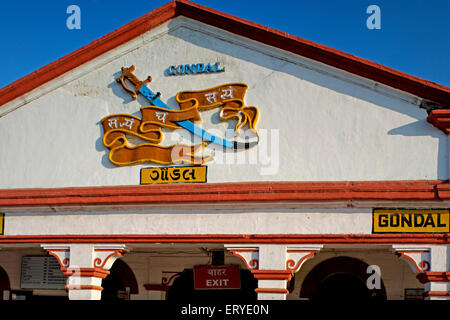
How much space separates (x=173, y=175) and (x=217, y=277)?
315cm

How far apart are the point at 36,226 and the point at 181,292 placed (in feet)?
11.9

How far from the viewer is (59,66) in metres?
12.4

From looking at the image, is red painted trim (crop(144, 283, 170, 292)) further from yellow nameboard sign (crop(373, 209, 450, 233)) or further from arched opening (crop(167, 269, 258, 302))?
yellow nameboard sign (crop(373, 209, 450, 233))

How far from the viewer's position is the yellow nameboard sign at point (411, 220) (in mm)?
10219

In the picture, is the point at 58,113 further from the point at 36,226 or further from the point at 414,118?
the point at 414,118

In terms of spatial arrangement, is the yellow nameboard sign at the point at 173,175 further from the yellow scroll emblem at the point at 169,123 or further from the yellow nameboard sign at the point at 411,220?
the yellow nameboard sign at the point at 411,220

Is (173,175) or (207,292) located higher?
(173,175)

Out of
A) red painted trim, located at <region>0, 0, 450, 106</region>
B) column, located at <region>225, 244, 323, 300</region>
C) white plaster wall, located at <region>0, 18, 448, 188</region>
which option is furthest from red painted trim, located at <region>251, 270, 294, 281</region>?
red painted trim, located at <region>0, 0, 450, 106</region>

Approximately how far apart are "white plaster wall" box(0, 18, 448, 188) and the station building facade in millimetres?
24

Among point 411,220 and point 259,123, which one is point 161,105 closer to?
point 259,123

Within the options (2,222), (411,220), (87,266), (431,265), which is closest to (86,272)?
(87,266)

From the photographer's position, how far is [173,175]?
1150 centimetres

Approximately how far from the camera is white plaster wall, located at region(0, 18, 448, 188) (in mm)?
10664
